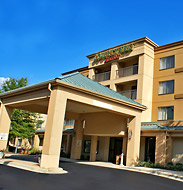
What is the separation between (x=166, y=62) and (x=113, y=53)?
6879 mm

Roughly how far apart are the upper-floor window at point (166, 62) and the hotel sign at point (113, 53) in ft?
12.9

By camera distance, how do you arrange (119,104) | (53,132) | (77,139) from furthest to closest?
(77,139)
(119,104)
(53,132)

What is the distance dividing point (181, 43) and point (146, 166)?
1402 cm

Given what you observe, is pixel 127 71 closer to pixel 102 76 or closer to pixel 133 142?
pixel 102 76

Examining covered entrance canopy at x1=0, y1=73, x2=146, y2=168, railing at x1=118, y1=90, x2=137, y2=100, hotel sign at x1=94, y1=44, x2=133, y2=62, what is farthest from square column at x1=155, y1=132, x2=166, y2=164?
hotel sign at x1=94, y1=44, x2=133, y2=62

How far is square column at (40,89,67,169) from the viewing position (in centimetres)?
1329

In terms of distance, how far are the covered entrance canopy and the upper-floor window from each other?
8.67 meters

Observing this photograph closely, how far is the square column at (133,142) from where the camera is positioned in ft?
64.4

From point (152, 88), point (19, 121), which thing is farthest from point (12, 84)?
point (152, 88)

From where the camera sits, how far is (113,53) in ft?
98.0

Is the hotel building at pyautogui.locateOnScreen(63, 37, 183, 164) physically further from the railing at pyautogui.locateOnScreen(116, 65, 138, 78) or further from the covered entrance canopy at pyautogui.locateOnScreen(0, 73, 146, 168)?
the covered entrance canopy at pyautogui.locateOnScreen(0, 73, 146, 168)

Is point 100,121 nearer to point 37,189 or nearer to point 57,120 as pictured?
point 57,120

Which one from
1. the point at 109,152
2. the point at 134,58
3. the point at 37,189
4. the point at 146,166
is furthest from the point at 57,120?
the point at 134,58

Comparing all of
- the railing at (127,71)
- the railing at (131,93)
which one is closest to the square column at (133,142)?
the railing at (131,93)
